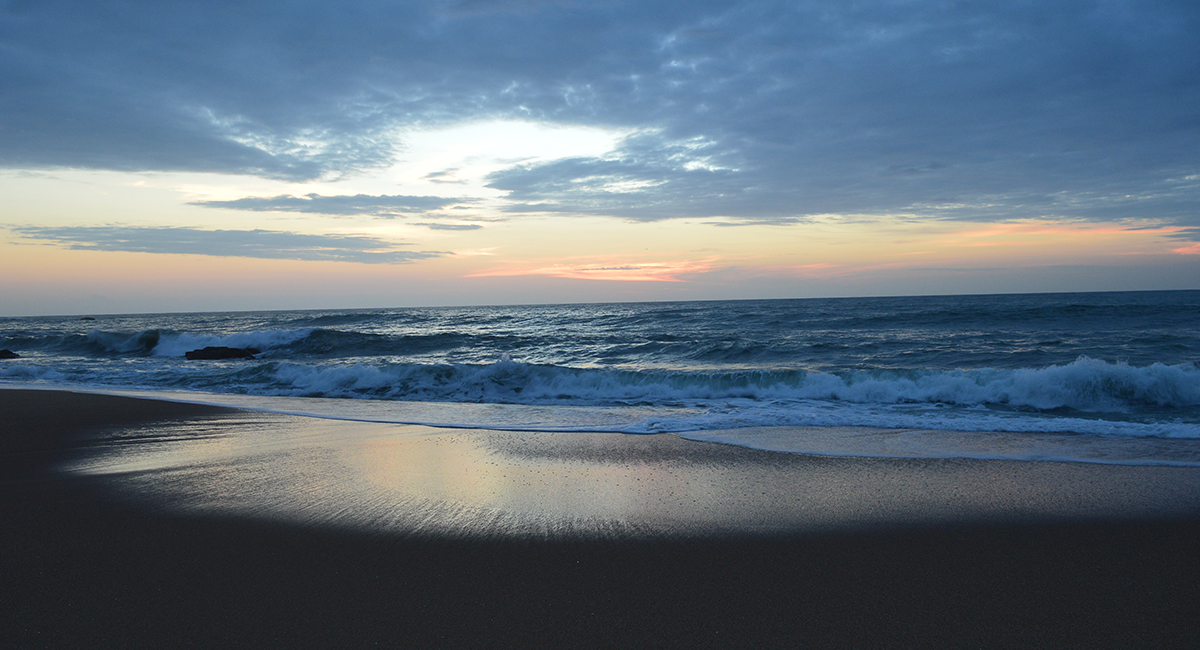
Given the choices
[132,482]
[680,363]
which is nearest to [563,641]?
[132,482]

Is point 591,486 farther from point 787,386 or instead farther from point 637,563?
point 787,386

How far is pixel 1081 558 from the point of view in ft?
11.1

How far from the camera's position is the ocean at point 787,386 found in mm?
7094

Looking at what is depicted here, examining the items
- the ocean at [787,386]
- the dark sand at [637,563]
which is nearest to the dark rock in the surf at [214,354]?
the ocean at [787,386]

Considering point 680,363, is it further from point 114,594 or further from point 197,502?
point 114,594

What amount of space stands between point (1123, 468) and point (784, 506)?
12.0 feet

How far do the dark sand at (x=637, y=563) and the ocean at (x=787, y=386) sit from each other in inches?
68.4

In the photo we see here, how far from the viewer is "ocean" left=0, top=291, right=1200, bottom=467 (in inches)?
279

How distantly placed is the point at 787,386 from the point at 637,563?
29.5 feet

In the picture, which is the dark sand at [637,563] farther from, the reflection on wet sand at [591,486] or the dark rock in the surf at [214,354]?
the dark rock in the surf at [214,354]

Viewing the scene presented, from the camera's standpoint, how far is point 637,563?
3.30 metres

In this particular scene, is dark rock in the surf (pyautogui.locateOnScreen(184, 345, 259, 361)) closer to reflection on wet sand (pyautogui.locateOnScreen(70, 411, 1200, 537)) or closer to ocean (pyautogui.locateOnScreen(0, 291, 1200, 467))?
ocean (pyautogui.locateOnScreen(0, 291, 1200, 467))

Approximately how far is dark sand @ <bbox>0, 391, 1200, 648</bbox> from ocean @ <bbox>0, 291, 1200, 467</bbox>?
5.70 ft

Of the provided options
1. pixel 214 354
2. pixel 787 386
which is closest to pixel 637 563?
pixel 787 386
